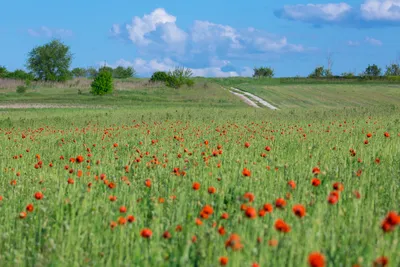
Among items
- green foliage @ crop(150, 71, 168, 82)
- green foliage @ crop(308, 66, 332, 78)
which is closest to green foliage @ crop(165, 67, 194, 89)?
green foliage @ crop(150, 71, 168, 82)

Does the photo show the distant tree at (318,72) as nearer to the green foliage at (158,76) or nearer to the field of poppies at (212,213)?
the green foliage at (158,76)

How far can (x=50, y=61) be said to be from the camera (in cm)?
10612

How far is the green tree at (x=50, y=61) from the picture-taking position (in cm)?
10612

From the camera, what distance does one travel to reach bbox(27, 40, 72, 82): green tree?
106125 millimetres

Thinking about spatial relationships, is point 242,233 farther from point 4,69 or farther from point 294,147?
point 4,69

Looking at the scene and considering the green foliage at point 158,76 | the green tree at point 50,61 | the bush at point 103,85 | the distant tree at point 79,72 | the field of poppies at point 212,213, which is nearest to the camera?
the field of poppies at point 212,213

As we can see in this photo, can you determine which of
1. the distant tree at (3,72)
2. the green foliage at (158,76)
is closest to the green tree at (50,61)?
the distant tree at (3,72)

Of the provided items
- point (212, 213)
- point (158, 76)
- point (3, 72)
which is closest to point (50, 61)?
point (3, 72)

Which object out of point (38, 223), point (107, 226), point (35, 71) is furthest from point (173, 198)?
point (35, 71)

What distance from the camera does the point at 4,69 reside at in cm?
11119

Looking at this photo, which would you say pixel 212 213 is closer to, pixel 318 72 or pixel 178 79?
pixel 178 79

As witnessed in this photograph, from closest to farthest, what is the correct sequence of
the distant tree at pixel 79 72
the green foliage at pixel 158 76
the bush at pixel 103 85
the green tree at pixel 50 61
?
the bush at pixel 103 85
the green foliage at pixel 158 76
the green tree at pixel 50 61
the distant tree at pixel 79 72

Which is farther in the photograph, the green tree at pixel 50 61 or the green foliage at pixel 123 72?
the green foliage at pixel 123 72

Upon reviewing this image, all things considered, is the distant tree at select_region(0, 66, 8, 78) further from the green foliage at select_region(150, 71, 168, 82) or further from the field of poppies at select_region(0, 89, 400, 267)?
the field of poppies at select_region(0, 89, 400, 267)
